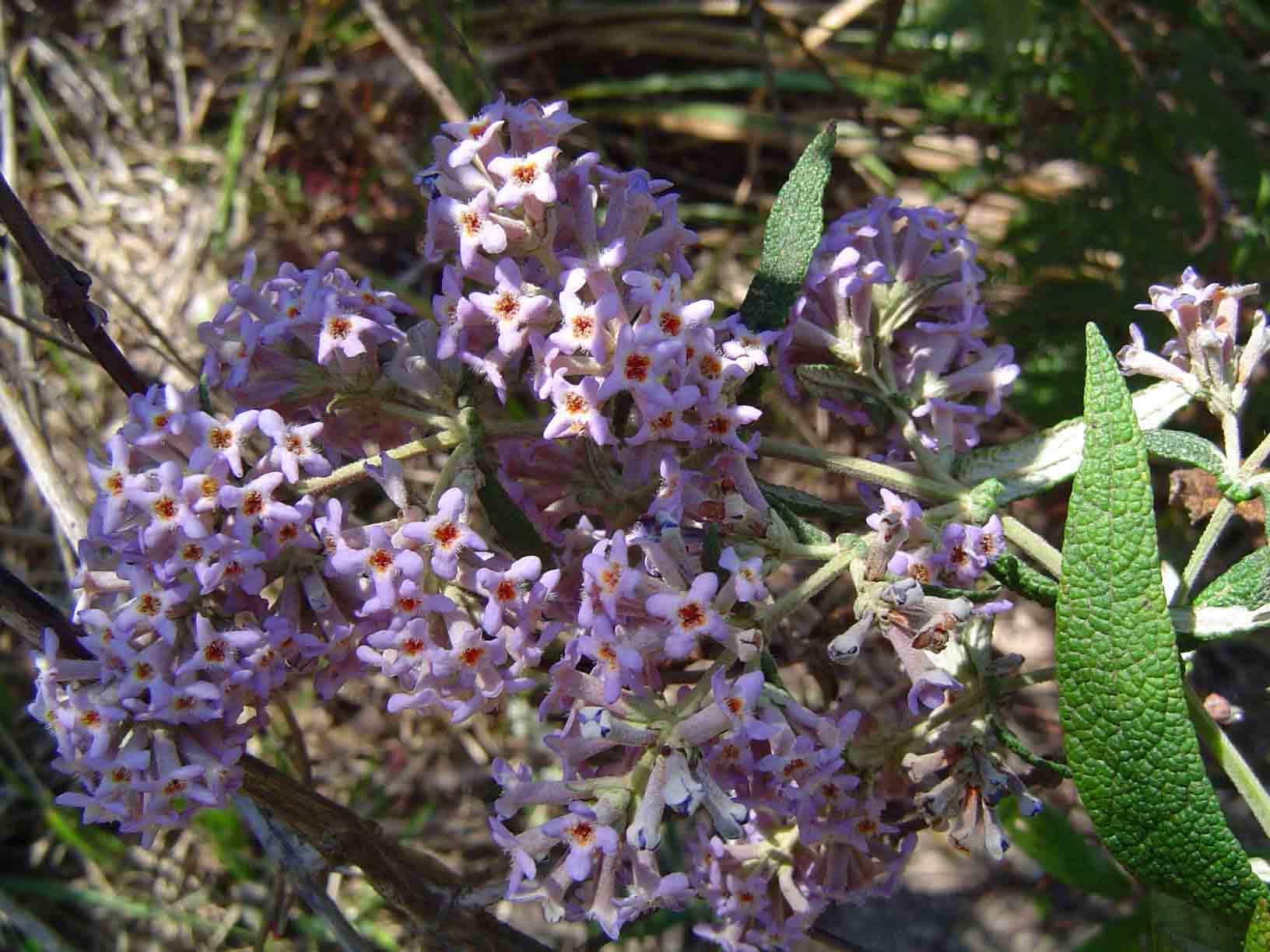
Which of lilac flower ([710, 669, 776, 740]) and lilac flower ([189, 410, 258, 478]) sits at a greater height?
lilac flower ([189, 410, 258, 478])

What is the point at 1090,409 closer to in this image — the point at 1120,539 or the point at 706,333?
the point at 1120,539

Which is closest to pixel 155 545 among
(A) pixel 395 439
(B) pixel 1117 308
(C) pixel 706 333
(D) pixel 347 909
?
Answer: (A) pixel 395 439

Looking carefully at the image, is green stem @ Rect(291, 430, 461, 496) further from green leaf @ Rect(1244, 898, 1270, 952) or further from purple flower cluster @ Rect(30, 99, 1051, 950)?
green leaf @ Rect(1244, 898, 1270, 952)

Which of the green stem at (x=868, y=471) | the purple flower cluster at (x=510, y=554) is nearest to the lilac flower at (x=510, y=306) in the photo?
the purple flower cluster at (x=510, y=554)

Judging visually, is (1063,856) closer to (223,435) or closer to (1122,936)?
(1122,936)

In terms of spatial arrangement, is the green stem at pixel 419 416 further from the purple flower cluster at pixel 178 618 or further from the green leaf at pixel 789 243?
the green leaf at pixel 789 243

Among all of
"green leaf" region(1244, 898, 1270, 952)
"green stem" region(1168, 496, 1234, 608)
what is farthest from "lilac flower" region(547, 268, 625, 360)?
"green leaf" region(1244, 898, 1270, 952)
